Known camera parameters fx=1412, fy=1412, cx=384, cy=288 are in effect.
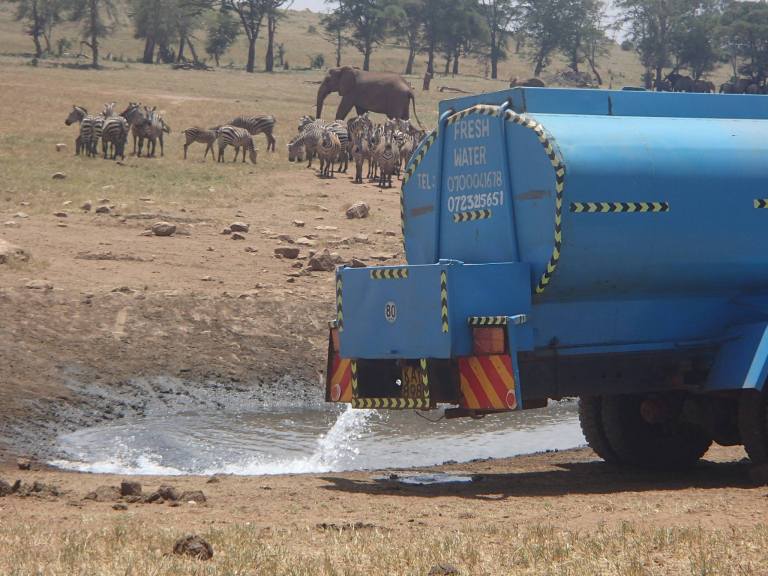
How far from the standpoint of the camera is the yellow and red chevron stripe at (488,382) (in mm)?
9898

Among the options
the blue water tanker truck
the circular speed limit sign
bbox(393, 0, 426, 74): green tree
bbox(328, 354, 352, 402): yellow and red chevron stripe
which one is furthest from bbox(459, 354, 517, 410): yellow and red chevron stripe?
bbox(393, 0, 426, 74): green tree

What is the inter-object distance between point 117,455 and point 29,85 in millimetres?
45184

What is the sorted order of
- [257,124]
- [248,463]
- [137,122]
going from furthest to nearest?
[257,124], [137,122], [248,463]

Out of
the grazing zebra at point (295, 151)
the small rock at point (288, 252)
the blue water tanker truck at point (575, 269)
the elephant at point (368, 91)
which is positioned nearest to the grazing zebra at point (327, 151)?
the grazing zebra at point (295, 151)

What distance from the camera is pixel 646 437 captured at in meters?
12.1

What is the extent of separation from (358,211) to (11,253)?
794 cm

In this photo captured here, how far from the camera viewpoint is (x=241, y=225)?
74.6 feet

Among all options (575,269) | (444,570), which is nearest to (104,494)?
(444,570)

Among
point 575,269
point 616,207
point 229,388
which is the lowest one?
point 229,388

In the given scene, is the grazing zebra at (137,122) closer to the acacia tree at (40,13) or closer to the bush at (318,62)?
the acacia tree at (40,13)

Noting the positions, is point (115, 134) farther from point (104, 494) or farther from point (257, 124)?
point (104, 494)

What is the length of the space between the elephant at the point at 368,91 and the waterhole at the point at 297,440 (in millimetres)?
35357

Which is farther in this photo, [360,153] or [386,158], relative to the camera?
[360,153]

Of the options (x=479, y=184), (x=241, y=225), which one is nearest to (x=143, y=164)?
(x=241, y=225)
